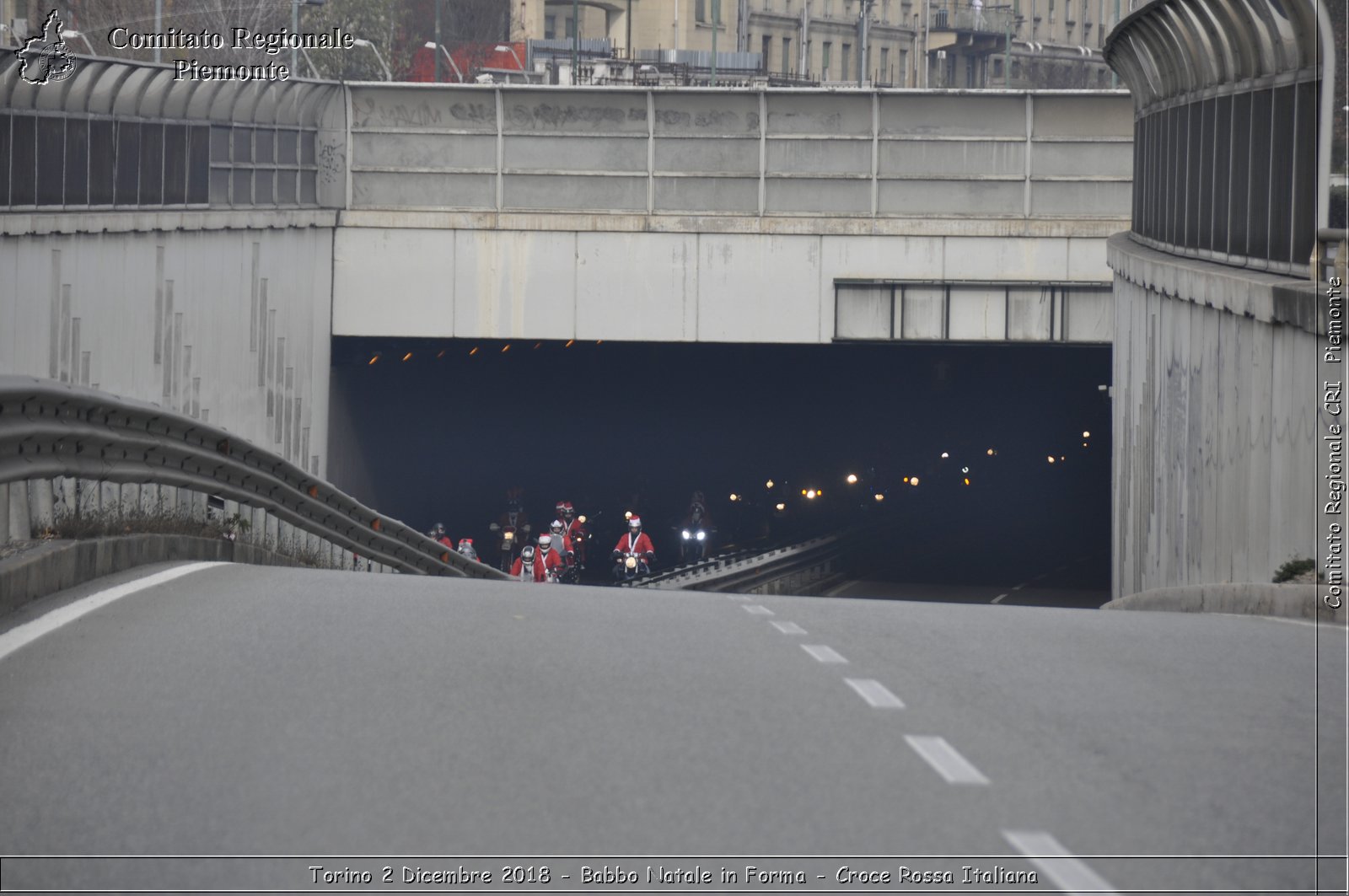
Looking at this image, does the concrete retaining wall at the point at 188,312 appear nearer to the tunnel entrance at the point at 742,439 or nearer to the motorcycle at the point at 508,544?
the motorcycle at the point at 508,544

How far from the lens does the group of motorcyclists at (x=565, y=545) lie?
3092cm

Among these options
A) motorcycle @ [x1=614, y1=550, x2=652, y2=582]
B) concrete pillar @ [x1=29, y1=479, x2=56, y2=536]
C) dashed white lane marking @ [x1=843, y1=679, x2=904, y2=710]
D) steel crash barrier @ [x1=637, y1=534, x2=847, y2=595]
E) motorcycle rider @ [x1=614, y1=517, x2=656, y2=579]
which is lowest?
steel crash barrier @ [x1=637, y1=534, x2=847, y2=595]

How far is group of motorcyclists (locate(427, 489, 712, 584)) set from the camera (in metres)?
30.9

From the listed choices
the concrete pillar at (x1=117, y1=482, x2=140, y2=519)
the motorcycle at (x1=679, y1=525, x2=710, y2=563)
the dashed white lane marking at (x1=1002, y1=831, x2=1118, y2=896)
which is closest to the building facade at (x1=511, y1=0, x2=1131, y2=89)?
the motorcycle at (x1=679, y1=525, x2=710, y2=563)

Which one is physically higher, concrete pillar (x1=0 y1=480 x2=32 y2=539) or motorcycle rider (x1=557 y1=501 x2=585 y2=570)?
concrete pillar (x1=0 y1=480 x2=32 y2=539)

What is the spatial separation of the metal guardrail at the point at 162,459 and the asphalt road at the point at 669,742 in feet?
5.68

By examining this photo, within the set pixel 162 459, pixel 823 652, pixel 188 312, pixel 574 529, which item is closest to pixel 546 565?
pixel 188 312

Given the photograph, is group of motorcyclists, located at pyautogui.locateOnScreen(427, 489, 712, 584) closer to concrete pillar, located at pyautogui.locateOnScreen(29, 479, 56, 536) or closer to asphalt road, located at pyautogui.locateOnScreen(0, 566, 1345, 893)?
concrete pillar, located at pyautogui.locateOnScreen(29, 479, 56, 536)

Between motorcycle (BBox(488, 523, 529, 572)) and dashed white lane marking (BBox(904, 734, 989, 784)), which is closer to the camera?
dashed white lane marking (BBox(904, 734, 989, 784))

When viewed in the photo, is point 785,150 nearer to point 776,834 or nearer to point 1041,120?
point 1041,120

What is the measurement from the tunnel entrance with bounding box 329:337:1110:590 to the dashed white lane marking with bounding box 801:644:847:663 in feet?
114

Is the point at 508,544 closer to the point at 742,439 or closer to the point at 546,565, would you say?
the point at 546,565

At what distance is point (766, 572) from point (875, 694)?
32229mm

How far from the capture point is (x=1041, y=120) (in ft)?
138
